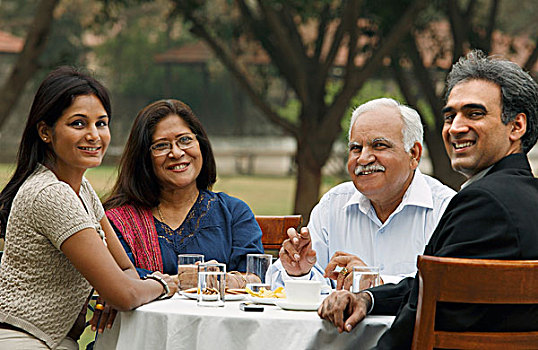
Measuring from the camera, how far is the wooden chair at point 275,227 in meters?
5.03

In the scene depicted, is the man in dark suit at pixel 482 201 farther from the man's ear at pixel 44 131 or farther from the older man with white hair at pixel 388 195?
the man's ear at pixel 44 131

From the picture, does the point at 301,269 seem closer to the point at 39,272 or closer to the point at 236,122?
the point at 39,272

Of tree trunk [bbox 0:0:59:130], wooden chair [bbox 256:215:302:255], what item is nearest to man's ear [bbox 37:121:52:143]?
wooden chair [bbox 256:215:302:255]

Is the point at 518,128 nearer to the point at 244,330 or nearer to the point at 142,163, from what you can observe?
the point at 244,330

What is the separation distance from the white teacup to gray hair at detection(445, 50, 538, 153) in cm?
97

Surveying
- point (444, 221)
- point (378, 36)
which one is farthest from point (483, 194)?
point (378, 36)

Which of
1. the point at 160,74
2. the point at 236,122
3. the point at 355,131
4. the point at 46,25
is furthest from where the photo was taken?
the point at 160,74

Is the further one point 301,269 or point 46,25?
point 46,25

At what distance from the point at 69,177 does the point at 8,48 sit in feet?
115

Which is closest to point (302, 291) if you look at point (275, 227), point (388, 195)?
point (388, 195)

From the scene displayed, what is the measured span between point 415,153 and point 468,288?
1718 mm

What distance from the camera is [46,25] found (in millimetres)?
9453

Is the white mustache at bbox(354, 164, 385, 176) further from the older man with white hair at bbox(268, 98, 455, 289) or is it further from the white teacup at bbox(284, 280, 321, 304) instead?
the white teacup at bbox(284, 280, 321, 304)

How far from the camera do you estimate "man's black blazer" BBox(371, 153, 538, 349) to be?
8.78ft
